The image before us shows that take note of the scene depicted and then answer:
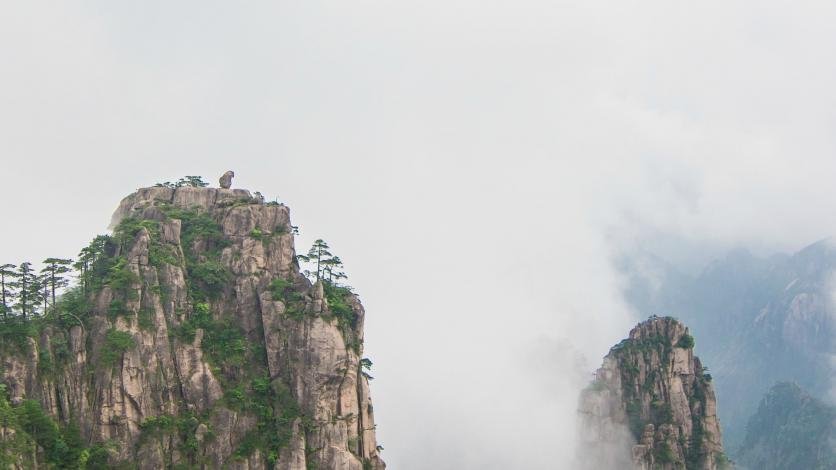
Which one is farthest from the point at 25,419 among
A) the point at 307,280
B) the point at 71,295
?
the point at 307,280

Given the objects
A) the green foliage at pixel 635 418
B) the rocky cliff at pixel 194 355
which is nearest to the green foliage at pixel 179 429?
the rocky cliff at pixel 194 355

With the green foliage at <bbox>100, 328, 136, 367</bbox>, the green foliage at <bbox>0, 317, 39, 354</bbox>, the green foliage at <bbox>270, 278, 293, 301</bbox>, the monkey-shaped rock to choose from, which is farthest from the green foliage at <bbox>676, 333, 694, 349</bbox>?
the green foliage at <bbox>0, 317, 39, 354</bbox>

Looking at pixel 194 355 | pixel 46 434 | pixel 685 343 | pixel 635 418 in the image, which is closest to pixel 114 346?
pixel 194 355

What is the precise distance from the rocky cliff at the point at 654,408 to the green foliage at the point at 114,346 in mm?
107854

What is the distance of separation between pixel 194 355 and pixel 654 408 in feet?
342

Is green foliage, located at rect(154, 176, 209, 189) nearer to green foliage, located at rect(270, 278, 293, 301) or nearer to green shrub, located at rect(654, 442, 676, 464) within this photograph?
green foliage, located at rect(270, 278, 293, 301)

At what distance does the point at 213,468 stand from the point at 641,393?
103m

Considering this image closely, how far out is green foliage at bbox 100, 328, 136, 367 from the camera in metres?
104

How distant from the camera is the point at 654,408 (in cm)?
17188

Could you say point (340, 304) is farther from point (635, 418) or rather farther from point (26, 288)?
point (635, 418)

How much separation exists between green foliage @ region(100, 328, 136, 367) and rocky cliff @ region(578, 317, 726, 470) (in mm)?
107854

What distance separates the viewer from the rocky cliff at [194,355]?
10025 cm

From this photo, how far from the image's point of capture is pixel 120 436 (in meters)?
102

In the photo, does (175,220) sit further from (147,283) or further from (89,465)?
(89,465)
